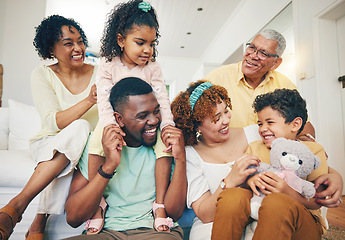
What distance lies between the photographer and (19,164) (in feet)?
5.90

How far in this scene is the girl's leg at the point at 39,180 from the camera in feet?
3.85

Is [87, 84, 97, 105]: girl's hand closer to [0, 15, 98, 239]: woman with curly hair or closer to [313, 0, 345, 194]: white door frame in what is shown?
[0, 15, 98, 239]: woman with curly hair

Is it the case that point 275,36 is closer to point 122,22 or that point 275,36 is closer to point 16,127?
point 122,22

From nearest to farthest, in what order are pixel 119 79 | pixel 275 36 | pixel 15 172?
pixel 119 79 < pixel 15 172 < pixel 275 36

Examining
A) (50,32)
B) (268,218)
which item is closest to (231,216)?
(268,218)

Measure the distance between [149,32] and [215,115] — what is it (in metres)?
0.63

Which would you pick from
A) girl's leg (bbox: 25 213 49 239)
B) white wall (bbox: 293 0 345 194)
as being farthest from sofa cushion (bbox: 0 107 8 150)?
white wall (bbox: 293 0 345 194)

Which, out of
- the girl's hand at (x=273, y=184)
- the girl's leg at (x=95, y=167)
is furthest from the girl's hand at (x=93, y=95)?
the girl's hand at (x=273, y=184)

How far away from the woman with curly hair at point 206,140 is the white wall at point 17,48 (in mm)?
3372

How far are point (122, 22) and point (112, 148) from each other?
31.1 inches

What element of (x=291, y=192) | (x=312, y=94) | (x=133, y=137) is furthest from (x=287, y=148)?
(x=312, y=94)

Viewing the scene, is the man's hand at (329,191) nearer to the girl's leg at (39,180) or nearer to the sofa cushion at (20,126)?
the girl's leg at (39,180)

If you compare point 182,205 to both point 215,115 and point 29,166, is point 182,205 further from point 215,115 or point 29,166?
point 29,166

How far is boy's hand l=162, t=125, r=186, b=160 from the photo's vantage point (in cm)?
118
